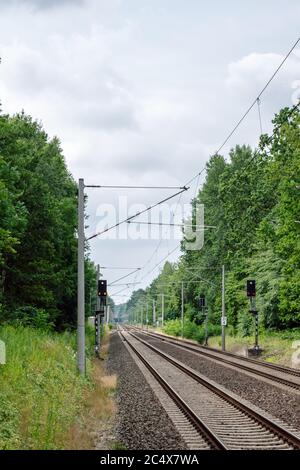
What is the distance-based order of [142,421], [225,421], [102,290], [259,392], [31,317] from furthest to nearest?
1. [102,290]
2. [31,317]
3. [259,392]
4. [142,421]
5. [225,421]

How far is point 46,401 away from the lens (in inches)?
561

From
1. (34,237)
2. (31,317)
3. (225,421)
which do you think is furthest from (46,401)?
(34,237)

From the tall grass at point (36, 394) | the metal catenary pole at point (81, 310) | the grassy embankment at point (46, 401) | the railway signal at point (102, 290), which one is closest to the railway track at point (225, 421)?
the grassy embankment at point (46, 401)

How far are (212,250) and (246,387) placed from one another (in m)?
48.9

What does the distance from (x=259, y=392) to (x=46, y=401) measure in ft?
30.1

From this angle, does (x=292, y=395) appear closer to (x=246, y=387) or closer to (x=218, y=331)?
(x=246, y=387)

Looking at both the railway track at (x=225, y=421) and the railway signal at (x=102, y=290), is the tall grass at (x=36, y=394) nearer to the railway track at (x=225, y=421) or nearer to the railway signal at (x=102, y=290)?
the railway track at (x=225, y=421)

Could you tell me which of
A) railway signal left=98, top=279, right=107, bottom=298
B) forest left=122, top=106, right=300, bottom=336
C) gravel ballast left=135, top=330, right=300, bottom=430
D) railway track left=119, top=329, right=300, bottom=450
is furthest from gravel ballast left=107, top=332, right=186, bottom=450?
forest left=122, top=106, right=300, bottom=336

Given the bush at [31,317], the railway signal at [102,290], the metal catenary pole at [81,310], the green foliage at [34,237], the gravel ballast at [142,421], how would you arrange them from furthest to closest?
1. the railway signal at [102,290]
2. the green foliage at [34,237]
3. the bush at [31,317]
4. the metal catenary pole at [81,310]
5. the gravel ballast at [142,421]

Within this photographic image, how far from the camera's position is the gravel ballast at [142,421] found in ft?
40.1

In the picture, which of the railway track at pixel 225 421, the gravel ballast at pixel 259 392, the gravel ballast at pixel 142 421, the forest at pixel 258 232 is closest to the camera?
the railway track at pixel 225 421

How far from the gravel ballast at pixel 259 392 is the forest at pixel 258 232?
28.0ft

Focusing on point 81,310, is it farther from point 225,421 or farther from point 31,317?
point 31,317
